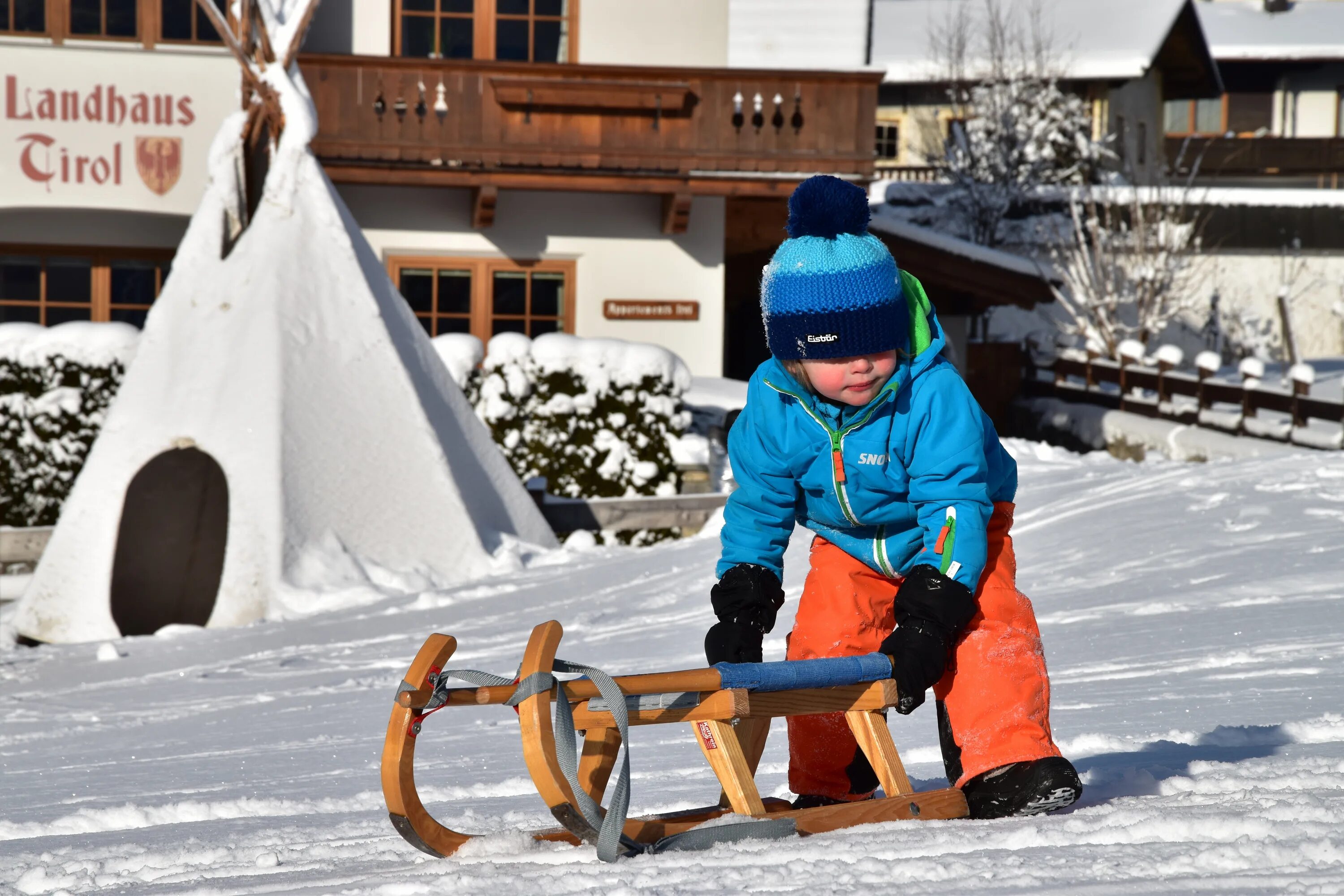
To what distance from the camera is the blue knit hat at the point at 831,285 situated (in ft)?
8.20

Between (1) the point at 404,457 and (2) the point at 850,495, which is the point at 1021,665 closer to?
(2) the point at 850,495

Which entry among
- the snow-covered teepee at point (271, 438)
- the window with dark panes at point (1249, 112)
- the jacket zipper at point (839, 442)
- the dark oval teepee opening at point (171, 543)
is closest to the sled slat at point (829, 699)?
the jacket zipper at point (839, 442)

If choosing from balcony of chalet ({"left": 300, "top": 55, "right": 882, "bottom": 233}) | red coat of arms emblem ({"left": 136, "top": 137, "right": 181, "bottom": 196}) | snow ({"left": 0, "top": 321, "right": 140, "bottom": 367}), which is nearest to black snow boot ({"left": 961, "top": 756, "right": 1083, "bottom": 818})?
snow ({"left": 0, "top": 321, "right": 140, "bottom": 367})

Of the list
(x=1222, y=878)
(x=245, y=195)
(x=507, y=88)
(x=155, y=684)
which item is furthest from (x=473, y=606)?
(x=507, y=88)

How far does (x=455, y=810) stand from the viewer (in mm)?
3158

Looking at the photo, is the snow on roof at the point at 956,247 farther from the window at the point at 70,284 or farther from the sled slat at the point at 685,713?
the sled slat at the point at 685,713

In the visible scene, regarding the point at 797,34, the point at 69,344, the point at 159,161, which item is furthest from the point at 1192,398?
the point at 69,344

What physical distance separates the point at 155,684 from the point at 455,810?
2933 mm

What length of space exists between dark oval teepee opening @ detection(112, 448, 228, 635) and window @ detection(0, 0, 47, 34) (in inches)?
277

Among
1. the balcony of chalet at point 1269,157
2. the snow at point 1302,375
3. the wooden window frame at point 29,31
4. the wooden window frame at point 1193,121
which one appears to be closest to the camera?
the snow at point 1302,375

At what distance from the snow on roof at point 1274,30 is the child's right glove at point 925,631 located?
93.1 ft

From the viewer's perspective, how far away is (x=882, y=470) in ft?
8.34

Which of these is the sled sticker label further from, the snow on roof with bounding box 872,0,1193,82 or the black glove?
the snow on roof with bounding box 872,0,1193,82

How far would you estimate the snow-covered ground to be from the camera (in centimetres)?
202
